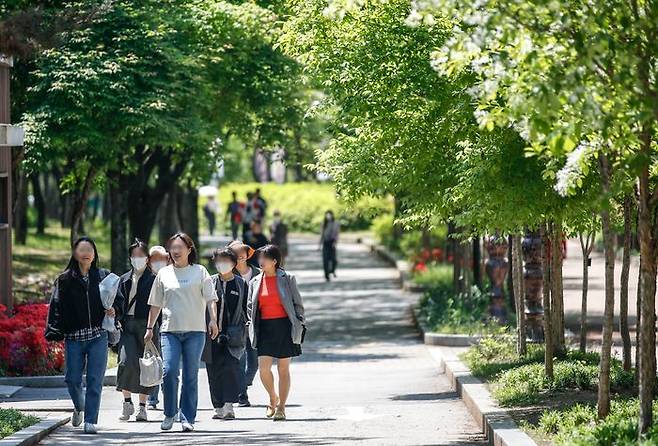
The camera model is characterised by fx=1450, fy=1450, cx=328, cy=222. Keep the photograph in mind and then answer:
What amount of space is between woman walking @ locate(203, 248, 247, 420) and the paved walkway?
361mm

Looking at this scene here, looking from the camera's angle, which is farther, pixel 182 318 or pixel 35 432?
pixel 182 318

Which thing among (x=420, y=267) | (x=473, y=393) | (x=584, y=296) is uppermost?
(x=584, y=296)

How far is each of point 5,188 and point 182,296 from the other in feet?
26.1

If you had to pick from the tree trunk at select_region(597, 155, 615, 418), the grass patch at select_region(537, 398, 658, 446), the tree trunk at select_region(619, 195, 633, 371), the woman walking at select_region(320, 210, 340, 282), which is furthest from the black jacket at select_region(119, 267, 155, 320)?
the woman walking at select_region(320, 210, 340, 282)

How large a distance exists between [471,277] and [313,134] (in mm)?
6182

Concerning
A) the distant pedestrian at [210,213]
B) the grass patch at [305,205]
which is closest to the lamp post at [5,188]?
the distant pedestrian at [210,213]

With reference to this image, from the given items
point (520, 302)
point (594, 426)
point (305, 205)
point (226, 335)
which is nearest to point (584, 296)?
point (520, 302)

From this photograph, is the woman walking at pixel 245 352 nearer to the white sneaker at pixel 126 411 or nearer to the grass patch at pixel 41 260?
the white sneaker at pixel 126 411

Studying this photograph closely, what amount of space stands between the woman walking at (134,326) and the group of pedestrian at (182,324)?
1 centimetres

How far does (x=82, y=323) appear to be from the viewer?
44.9 feet

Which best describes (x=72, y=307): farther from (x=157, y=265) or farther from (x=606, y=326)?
(x=606, y=326)

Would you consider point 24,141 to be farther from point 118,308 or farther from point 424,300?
point 424,300

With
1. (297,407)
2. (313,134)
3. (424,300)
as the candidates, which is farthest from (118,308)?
(313,134)

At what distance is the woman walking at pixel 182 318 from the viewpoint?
13656 millimetres
